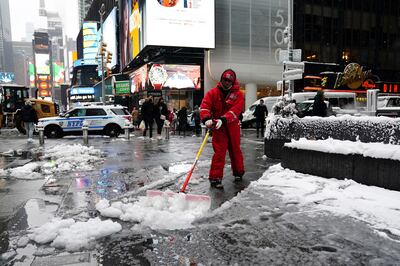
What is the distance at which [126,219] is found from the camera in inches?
169

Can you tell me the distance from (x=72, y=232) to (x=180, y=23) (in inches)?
1253

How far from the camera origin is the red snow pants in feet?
20.1

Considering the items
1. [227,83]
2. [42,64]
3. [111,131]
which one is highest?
[42,64]

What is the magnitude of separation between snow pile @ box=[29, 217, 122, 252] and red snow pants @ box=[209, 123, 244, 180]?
2.43 m

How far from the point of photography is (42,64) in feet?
623

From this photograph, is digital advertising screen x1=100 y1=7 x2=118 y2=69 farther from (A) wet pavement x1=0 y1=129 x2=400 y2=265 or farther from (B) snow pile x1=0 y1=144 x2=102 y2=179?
(A) wet pavement x1=0 y1=129 x2=400 y2=265

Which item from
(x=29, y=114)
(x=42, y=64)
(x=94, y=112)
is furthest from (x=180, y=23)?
(x=42, y=64)

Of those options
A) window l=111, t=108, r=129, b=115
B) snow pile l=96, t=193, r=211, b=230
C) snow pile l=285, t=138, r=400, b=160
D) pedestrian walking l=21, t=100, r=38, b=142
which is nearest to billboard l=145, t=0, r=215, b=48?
window l=111, t=108, r=129, b=115

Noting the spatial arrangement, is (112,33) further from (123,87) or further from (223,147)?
(223,147)

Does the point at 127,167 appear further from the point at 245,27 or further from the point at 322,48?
the point at 322,48

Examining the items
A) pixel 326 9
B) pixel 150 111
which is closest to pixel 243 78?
pixel 326 9

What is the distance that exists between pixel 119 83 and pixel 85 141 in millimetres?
29148

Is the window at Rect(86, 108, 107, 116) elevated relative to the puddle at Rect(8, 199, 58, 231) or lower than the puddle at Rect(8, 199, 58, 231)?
elevated

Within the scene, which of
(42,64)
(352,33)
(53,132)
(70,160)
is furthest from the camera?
(42,64)
